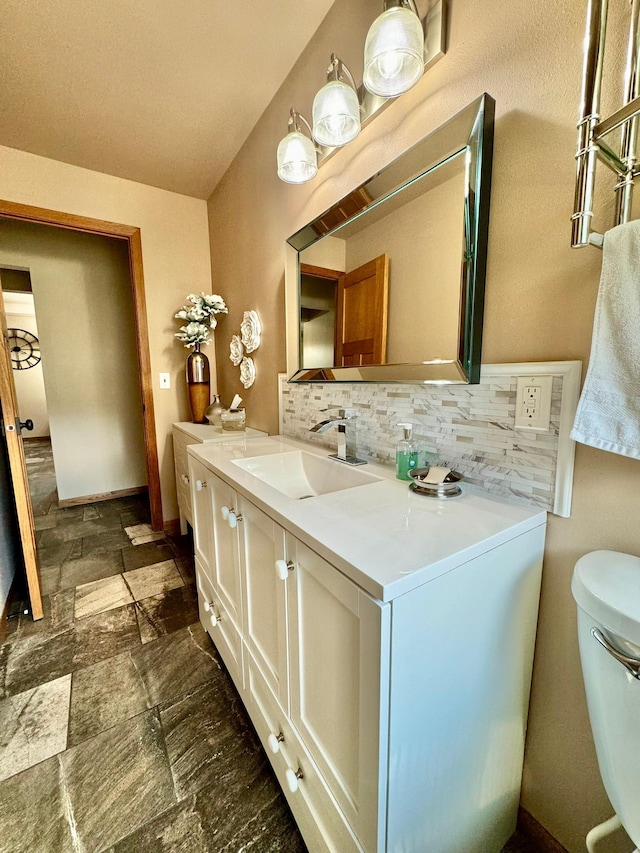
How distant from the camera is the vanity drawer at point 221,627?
114 cm

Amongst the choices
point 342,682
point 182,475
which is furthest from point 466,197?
point 182,475

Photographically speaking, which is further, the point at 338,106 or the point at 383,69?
the point at 338,106

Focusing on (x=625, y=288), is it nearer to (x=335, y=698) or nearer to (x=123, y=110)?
(x=335, y=698)

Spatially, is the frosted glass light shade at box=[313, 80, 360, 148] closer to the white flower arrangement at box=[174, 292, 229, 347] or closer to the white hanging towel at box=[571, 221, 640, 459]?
the white hanging towel at box=[571, 221, 640, 459]

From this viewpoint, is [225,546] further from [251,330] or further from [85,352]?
[85,352]

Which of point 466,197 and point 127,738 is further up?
point 466,197

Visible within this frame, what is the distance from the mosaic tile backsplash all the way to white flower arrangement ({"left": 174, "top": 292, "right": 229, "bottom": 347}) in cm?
151

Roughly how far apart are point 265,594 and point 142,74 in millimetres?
2169

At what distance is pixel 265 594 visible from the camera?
87 cm

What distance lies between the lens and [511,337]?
31.1 inches

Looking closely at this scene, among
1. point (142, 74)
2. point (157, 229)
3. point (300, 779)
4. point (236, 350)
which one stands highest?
point (142, 74)

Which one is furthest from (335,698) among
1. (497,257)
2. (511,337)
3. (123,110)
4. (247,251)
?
(123,110)

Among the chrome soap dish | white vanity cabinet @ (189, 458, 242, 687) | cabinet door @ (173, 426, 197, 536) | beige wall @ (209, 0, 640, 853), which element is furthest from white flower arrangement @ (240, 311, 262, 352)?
the chrome soap dish

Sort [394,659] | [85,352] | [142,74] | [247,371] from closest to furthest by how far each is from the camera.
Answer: [394,659], [142,74], [247,371], [85,352]
